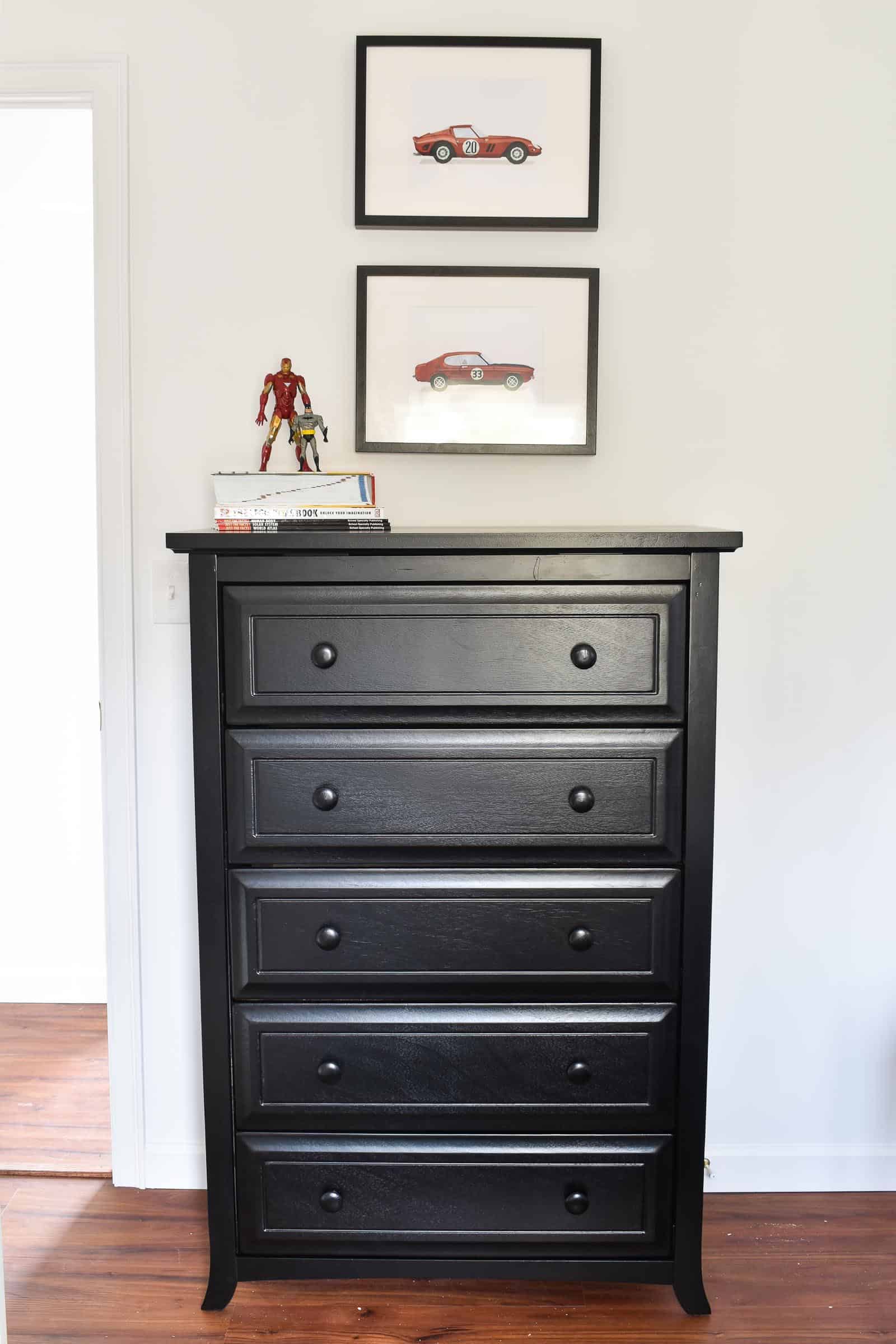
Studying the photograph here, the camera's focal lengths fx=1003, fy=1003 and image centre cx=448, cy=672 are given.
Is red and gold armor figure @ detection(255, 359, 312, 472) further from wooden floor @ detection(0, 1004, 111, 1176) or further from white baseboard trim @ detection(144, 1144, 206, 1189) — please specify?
wooden floor @ detection(0, 1004, 111, 1176)

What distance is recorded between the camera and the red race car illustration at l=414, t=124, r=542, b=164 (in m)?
2.06

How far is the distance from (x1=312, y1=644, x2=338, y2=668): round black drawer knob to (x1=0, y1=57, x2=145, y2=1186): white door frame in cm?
67

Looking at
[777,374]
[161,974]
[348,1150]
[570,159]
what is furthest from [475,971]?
[570,159]

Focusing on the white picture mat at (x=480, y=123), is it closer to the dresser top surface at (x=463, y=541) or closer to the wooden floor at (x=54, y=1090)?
the dresser top surface at (x=463, y=541)

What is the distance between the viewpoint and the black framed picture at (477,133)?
204 cm

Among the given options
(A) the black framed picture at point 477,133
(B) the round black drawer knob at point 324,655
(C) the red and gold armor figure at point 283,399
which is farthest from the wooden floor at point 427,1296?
(A) the black framed picture at point 477,133

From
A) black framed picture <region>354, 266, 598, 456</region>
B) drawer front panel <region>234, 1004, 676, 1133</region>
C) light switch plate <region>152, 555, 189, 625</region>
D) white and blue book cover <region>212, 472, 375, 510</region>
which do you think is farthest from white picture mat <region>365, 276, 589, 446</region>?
drawer front panel <region>234, 1004, 676, 1133</region>

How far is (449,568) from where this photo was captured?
1.66 m

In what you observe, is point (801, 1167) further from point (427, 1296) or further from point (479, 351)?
point (479, 351)

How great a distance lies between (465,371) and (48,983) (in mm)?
2307

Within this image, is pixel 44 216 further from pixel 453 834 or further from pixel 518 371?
pixel 453 834

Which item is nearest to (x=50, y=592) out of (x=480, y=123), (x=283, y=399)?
(x=283, y=399)

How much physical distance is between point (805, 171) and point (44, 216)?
2.17m

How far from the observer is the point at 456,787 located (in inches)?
66.7
